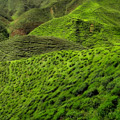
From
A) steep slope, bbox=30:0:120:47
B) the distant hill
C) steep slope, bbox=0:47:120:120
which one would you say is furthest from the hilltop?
the distant hill

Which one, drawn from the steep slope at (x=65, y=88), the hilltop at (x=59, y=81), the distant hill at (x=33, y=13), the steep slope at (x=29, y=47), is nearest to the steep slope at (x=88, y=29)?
the hilltop at (x=59, y=81)

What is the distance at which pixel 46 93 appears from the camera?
16.8 m

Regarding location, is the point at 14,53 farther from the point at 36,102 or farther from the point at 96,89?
the point at 96,89

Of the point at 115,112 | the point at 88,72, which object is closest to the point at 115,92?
the point at 115,112

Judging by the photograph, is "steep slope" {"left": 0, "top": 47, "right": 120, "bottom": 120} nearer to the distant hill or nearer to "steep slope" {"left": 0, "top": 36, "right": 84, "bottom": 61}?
"steep slope" {"left": 0, "top": 36, "right": 84, "bottom": 61}

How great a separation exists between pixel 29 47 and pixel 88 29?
26.6m

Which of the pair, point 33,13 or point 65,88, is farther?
point 33,13

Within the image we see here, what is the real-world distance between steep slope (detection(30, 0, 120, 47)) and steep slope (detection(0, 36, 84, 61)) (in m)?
10.8

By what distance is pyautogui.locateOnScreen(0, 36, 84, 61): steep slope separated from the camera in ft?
109

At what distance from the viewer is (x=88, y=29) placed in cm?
5247

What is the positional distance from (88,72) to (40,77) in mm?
8956

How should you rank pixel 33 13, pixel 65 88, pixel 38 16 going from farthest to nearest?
1. pixel 33 13
2. pixel 38 16
3. pixel 65 88

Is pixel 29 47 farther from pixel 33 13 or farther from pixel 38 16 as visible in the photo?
pixel 33 13

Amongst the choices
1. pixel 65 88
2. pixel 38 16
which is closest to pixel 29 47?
pixel 65 88
